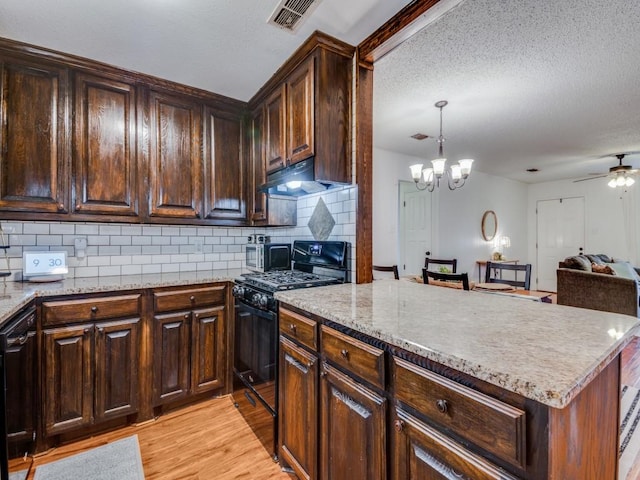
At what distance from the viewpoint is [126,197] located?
226 cm

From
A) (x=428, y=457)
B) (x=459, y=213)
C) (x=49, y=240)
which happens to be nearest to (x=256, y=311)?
(x=428, y=457)

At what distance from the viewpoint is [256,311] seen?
1.86 m

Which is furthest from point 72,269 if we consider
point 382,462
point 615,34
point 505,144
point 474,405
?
point 505,144

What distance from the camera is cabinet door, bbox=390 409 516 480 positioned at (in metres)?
0.74

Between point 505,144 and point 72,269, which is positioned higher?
point 505,144

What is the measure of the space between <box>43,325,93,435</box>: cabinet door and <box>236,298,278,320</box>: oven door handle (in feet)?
2.90

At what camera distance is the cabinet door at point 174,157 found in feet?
7.74

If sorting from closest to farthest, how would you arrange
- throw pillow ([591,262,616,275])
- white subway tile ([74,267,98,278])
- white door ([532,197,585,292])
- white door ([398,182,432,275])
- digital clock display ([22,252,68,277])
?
digital clock display ([22,252,68,277])
white subway tile ([74,267,98,278])
throw pillow ([591,262,616,275])
white door ([398,182,432,275])
white door ([532,197,585,292])

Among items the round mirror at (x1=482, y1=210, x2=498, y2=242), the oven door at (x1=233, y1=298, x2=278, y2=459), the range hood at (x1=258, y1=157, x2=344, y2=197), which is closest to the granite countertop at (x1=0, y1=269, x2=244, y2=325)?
the oven door at (x1=233, y1=298, x2=278, y2=459)

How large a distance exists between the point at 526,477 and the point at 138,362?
2.17 metres

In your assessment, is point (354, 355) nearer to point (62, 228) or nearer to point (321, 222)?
point (321, 222)

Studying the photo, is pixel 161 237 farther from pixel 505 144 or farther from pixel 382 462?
pixel 505 144

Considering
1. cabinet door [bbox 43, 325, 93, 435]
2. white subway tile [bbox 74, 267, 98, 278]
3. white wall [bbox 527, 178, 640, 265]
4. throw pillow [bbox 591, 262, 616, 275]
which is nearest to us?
cabinet door [bbox 43, 325, 93, 435]

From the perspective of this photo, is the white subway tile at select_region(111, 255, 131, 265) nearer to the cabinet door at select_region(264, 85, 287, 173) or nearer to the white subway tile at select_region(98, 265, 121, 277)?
the white subway tile at select_region(98, 265, 121, 277)
